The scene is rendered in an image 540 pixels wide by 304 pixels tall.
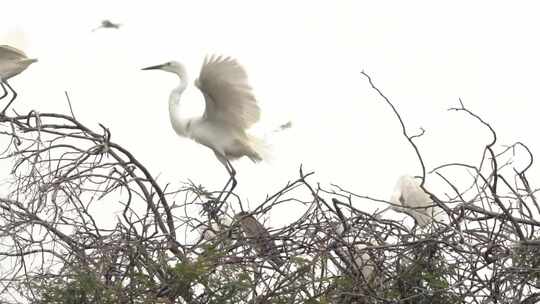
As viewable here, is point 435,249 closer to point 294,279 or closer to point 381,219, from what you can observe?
point 381,219

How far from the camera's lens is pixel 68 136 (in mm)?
2869

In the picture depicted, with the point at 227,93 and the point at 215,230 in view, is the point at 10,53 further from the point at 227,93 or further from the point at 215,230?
the point at 215,230

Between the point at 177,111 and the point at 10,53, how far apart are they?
61cm

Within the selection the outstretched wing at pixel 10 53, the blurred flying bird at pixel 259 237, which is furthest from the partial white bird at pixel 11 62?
the blurred flying bird at pixel 259 237

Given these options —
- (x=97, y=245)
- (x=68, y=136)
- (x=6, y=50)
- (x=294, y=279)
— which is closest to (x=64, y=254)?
(x=97, y=245)

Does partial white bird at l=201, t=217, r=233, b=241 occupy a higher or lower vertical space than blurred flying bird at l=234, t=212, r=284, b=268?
higher

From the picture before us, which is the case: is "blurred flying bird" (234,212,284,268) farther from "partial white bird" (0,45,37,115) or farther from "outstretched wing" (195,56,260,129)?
"partial white bird" (0,45,37,115)

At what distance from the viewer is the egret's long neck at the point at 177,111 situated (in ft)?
12.4

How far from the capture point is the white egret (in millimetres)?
3410

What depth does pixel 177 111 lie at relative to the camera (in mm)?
3801

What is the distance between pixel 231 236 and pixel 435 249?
47cm

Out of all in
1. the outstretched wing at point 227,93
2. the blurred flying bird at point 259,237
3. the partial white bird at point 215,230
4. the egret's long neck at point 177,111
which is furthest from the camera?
the egret's long neck at point 177,111

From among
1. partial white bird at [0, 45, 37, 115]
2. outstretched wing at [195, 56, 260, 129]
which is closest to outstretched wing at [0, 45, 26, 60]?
partial white bird at [0, 45, 37, 115]

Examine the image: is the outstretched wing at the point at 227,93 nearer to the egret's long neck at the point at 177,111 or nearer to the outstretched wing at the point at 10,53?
the egret's long neck at the point at 177,111
